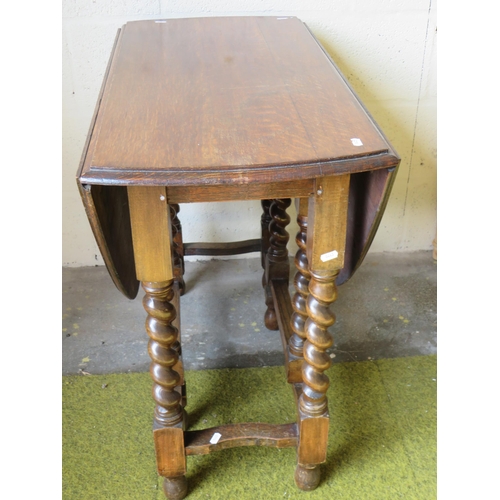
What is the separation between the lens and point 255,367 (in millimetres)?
1885

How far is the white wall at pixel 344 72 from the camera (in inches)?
77.4

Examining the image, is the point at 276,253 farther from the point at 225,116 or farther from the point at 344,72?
the point at 225,116

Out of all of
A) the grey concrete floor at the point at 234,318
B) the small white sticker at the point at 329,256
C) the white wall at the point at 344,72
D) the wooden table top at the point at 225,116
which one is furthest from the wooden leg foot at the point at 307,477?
the white wall at the point at 344,72

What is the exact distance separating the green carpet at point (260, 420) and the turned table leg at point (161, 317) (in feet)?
0.44

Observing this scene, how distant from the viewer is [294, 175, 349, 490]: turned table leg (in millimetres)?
1147

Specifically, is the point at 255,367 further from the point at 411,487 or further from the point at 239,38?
the point at 239,38

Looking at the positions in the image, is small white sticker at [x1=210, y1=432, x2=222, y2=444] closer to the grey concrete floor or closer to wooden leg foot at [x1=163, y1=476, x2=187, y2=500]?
wooden leg foot at [x1=163, y1=476, x2=187, y2=500]

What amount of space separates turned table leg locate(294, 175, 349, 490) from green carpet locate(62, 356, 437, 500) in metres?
0.13

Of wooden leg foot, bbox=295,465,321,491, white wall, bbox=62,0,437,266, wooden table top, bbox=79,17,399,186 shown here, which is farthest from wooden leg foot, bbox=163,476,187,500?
white wall, bbox=62,0,437,266

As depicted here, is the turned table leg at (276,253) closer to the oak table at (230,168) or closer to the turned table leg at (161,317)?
the oak table at (230,168)

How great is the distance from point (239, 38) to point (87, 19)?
628mm
